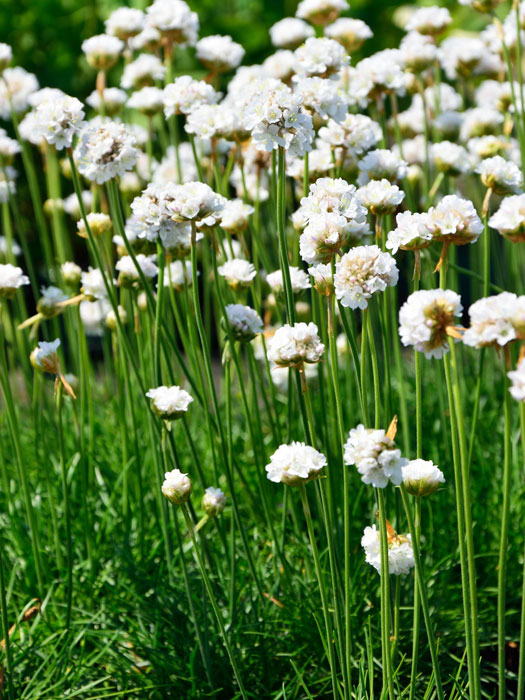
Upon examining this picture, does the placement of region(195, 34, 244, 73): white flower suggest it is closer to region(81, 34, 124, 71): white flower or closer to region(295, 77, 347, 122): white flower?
region(81, 34, 124, 71): white flower

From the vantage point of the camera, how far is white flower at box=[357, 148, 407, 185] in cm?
143

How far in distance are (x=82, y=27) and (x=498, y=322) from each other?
4201mm

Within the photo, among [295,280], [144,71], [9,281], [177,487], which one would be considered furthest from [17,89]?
[177,487]

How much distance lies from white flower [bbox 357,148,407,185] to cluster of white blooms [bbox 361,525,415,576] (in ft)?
1.98

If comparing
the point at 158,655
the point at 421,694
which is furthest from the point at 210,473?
the point at 421,694

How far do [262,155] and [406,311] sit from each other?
95 cm

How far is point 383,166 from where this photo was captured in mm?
1436

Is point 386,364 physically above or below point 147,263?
below

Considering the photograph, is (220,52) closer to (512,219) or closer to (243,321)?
(243,321)

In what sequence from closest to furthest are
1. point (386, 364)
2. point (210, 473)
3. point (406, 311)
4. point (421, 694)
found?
point (406, 311) → point (386, 364) → point (421, 694) → point (210, 473)

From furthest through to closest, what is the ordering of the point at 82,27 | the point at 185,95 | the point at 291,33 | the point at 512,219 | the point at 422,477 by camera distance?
1. the point at 82,27
2. the point at 291,33
3. the point at 185,95
4. the point at 422,477
5. the point at 512,219

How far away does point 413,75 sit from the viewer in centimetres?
211

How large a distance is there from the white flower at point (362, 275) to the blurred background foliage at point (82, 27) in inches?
140

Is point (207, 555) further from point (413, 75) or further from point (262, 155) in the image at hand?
point (413, 75)
